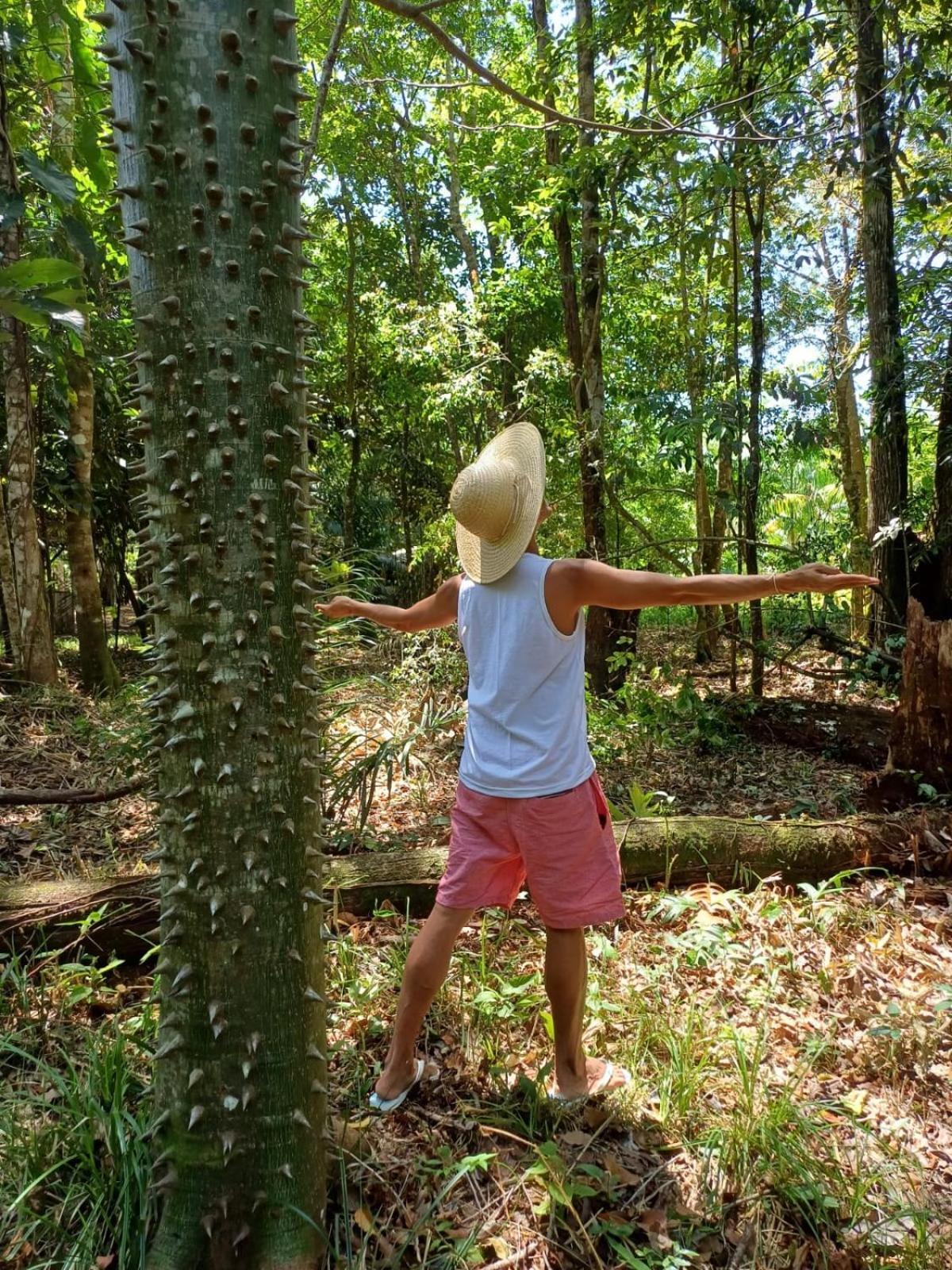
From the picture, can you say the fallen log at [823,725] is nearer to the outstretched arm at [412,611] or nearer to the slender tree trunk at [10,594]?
the outstretched arm at [412,611]

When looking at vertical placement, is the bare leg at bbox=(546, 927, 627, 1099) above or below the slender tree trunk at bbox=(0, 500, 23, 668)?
below

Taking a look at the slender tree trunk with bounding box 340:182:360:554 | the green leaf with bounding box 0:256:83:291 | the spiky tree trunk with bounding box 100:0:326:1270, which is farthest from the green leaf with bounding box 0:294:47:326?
the slender tree trunk with bounding box 340:182:360:554

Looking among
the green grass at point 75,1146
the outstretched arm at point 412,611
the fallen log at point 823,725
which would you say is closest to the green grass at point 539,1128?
the green grass at point 75,1146

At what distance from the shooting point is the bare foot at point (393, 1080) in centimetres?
237

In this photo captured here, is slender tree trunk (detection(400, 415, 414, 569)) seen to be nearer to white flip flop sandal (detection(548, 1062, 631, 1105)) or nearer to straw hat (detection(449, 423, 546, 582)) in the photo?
straw hat (detection(449, 423, 546, 582))

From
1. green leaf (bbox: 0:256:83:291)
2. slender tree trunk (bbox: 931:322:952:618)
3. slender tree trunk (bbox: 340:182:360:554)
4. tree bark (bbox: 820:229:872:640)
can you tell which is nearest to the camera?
green leaf (bbox: 0:256:83:291)

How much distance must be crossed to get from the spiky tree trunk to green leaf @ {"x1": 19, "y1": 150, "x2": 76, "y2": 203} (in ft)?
6.22

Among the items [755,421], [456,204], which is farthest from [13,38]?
[456,204]

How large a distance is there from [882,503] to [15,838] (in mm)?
7049

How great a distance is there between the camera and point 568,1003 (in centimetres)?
233

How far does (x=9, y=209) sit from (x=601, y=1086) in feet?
12.6

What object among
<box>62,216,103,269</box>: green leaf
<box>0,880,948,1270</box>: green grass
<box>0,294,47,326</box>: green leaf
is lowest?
<box>0,880,948,1270</box>: green grass

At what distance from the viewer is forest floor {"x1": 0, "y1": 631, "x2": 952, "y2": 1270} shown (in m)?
1.93

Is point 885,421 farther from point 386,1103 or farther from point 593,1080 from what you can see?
point 386,1103
